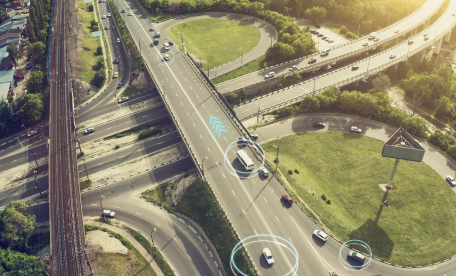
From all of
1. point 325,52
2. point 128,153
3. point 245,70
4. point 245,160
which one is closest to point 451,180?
point 245,160

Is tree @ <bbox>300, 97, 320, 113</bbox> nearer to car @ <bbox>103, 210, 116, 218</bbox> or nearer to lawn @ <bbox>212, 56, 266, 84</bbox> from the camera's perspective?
lawn @ <bbox>212, 56, 266, 84</bbox>

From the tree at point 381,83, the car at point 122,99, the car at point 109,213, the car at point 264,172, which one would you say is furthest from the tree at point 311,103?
the car at point 109,213

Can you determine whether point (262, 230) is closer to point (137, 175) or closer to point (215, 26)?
point (137, 175)

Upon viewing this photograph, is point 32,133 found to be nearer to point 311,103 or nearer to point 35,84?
point 35,84

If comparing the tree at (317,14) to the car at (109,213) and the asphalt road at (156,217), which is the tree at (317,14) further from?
the car at (109,213)

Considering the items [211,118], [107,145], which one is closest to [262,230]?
[211,118]

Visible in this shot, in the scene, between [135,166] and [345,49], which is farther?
[345,49]
